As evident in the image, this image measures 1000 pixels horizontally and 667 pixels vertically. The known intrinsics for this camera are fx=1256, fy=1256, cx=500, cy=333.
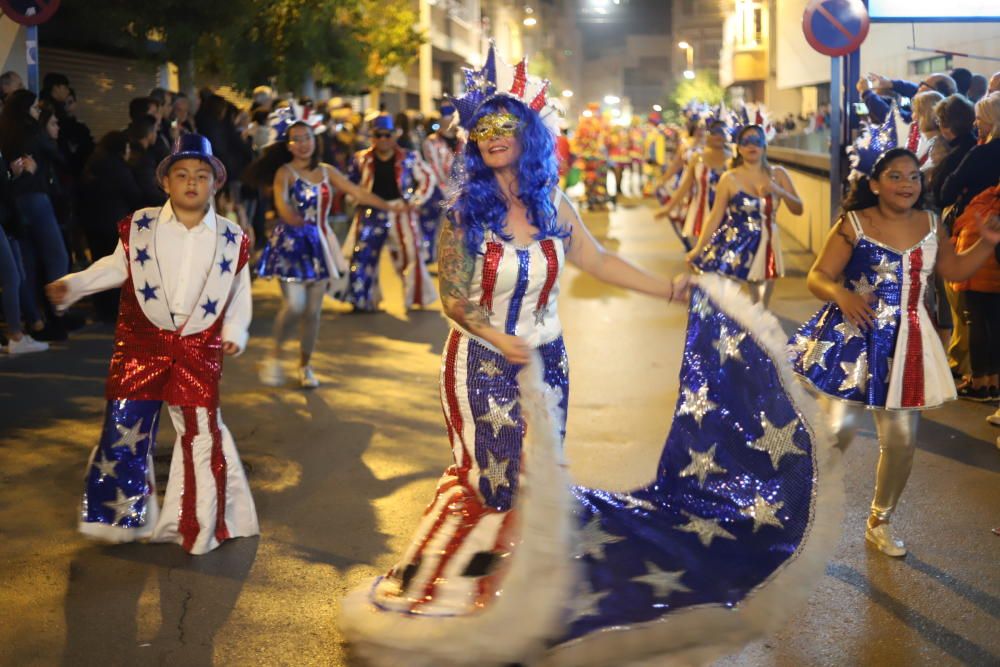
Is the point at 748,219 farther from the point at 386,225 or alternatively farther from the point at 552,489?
the point at 552,489

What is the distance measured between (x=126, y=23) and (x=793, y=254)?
10.0 meters

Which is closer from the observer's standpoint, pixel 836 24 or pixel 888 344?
pixel 888 344

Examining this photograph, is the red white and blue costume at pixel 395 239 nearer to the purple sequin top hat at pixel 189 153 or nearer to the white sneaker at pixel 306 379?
the white sneaker at pixel 306 379

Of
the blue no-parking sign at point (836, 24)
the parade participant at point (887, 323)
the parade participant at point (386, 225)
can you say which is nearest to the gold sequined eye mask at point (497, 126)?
the parade participant at point (887, 323)

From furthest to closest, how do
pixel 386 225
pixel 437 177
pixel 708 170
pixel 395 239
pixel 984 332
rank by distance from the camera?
pixel 437 177
pixel 395 239
pixel 708 170
pixel 386 225
pixel 984 332

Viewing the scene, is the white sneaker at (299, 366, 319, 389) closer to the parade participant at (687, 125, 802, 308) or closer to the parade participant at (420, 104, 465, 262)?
the parade participant at (687, 125, 802, 308)

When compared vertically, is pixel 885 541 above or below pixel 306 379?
below

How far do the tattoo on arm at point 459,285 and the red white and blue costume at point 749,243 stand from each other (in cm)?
654

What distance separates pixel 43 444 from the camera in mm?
7543

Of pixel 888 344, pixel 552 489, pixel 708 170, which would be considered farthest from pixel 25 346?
pixel 552 489

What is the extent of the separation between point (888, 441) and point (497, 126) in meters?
2.46

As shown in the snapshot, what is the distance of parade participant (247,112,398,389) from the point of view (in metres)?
9.13

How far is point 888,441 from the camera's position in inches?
216

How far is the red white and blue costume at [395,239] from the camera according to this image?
12.9 metres
